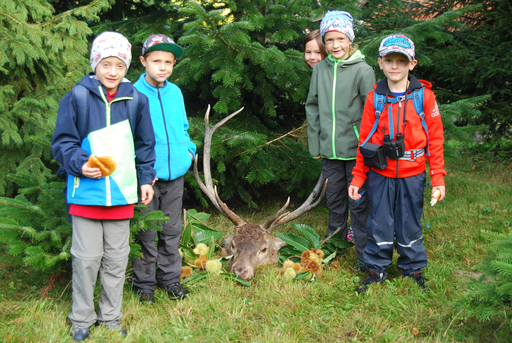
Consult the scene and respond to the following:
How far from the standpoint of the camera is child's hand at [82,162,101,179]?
8.49ft

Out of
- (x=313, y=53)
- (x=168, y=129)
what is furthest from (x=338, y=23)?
(x=168, y=129)

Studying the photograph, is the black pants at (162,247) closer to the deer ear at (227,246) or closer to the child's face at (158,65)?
the deer ear at (227,246)

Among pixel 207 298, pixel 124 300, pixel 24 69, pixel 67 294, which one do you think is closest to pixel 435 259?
pixel 207 298

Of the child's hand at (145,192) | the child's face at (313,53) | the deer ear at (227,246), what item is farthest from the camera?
the child's face at (313,53)

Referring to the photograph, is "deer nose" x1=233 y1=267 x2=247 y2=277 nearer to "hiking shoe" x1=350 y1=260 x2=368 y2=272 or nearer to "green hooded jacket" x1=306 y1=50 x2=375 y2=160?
"hiking shoe" x1=350 y1=260 x2=368 y2=272

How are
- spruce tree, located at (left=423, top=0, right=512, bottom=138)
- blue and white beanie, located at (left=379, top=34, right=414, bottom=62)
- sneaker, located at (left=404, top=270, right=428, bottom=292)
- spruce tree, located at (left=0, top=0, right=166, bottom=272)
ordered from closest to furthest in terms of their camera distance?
spruce tree, located at (left=0, top=0, right=166, bottom=272)
blue and white beanie, located at (left=379, top=34, right=414, bottom=62)
sneaker, located at (left=404, top=270, right=428, bottom=292)
spruce tree, located at (left=423, top=0, right=512, bottom=138)

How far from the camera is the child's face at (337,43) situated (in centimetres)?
404

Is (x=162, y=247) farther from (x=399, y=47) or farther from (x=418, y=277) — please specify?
(x=399, y=47)

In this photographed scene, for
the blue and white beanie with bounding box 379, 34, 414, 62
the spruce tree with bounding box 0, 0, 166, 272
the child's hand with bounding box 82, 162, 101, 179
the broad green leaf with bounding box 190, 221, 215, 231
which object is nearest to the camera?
the child's hand with bounding box 82, 162, 101, 179

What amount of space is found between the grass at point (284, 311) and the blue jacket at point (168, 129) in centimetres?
111

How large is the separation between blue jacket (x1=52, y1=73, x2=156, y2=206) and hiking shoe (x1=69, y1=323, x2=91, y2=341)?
0.89 m

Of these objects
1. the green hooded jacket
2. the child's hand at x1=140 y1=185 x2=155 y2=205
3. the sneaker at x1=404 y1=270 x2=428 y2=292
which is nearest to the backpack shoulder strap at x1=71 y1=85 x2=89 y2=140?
the child's hand at x1=140 y1=185 x2=155 y2=205

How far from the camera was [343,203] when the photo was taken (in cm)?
446

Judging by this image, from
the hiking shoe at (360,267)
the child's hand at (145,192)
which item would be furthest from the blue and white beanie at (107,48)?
the hiking shoe at (360,267)
